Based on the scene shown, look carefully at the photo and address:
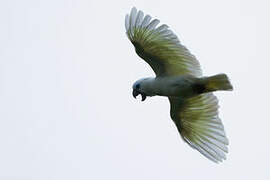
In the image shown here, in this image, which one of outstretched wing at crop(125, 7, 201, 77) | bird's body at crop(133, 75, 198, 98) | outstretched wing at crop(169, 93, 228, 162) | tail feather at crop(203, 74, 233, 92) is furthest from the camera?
outstretched wing at crop(169, 93, 228, 162)

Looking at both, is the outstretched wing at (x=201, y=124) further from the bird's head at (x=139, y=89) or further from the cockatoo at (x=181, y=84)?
the bird's head at (x=139, y=89)

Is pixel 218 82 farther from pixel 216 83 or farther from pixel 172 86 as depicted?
pixel 172 86

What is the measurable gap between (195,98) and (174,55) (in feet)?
2.86

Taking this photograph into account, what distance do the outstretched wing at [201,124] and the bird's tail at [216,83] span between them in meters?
0.67

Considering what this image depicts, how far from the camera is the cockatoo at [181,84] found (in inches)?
320

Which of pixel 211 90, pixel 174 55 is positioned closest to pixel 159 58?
pixel 174 55

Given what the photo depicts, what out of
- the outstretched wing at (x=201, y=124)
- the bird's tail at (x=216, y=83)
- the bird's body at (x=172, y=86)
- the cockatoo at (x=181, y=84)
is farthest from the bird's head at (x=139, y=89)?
the bird's tail at (x=216, y=83)

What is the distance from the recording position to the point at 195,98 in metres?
8.98

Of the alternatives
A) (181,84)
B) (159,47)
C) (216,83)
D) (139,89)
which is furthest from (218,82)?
(139,89)

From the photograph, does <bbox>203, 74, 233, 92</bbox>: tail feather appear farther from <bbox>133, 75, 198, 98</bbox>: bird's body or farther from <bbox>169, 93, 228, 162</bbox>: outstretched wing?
<bbox>169, 93, 228, 162</bbox>: outstretched wing

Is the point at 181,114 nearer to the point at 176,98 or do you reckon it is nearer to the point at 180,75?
the point at 176,98

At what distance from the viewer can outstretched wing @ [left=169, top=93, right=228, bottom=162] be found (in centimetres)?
864

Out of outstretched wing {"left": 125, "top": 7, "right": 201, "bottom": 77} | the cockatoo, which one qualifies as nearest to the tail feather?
the cockatoo

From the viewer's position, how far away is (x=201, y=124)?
904 centimetres
